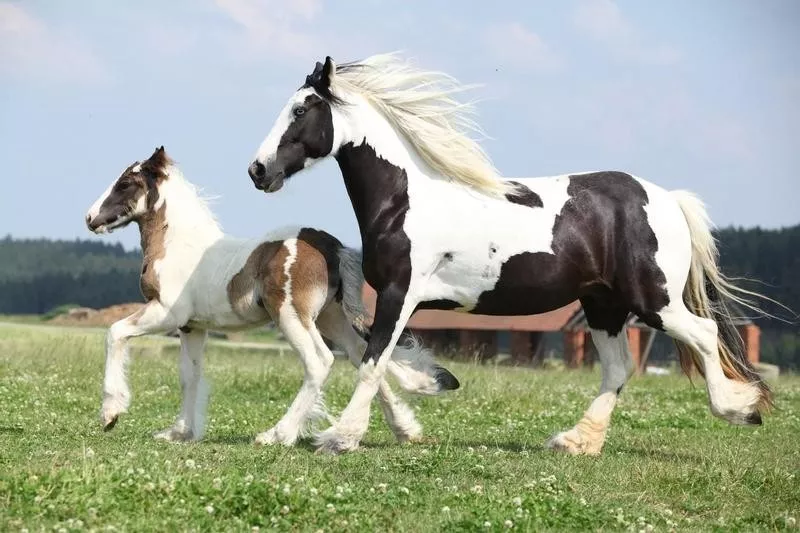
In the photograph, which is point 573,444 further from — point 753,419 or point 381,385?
point 381,385

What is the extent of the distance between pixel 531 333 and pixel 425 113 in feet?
102

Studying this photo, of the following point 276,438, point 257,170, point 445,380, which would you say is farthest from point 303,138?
point 276,438

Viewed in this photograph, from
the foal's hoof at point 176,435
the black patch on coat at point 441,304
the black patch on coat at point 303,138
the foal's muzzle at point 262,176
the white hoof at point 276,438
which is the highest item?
the black patch on coat at point 303,138

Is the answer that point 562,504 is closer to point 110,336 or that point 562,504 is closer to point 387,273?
point 387,273

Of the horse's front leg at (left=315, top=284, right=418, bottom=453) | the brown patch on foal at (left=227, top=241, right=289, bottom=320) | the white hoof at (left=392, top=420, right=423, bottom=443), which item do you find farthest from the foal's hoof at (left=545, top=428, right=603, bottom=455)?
the brown patch on foal at (left=227, top=241, right=289, bottom=320)

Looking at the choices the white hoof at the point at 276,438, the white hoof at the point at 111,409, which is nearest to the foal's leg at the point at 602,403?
the white hoof at the point at 276,438

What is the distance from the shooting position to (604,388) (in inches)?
426

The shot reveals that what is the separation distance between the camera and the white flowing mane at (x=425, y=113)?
10125 mm

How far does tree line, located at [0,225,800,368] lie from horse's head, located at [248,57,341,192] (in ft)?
138

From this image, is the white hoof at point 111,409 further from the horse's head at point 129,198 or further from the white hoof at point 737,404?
the white hoof at point 737,404

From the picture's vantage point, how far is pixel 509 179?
33.9 ft

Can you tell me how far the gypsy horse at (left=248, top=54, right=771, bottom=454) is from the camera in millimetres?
9852

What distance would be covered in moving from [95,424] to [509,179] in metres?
5.05

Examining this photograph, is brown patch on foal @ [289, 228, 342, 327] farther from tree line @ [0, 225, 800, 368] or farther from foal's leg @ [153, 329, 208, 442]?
tree line @ [0, 225, 800, 368]
